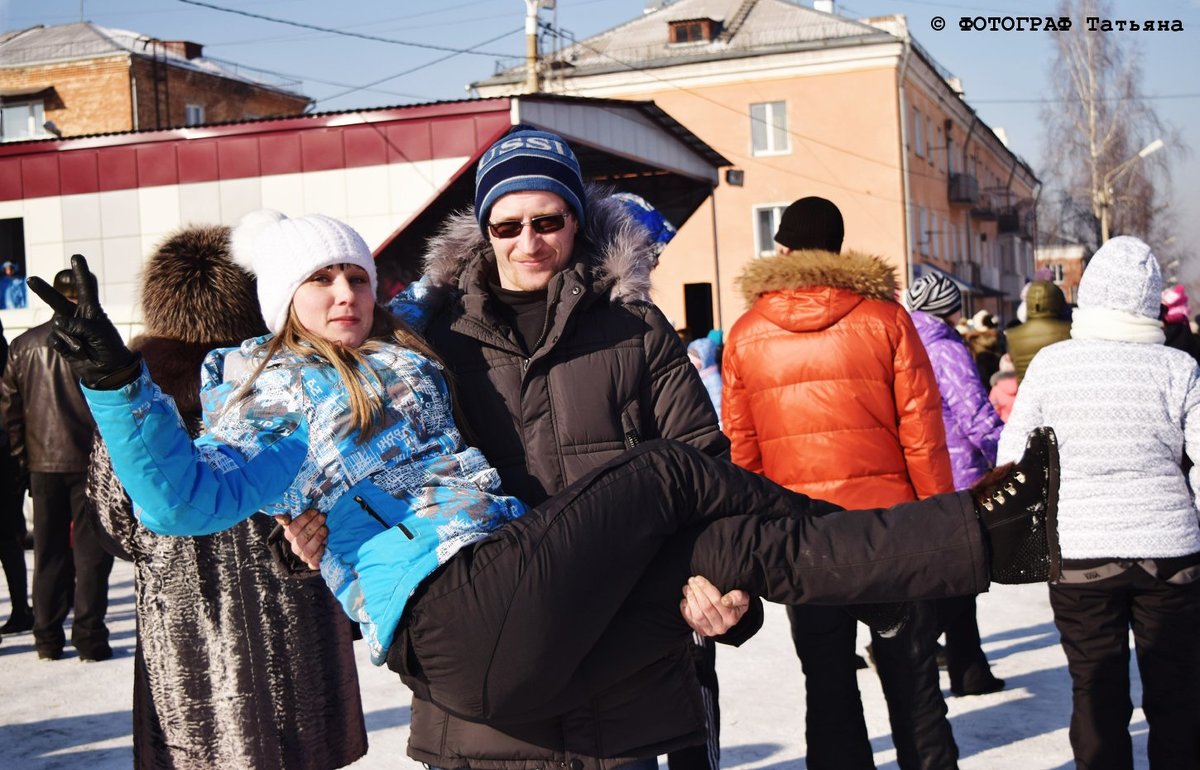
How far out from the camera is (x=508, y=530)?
2256 mm

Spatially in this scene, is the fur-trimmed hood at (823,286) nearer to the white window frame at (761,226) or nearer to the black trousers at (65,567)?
the black trousers at (65,567)

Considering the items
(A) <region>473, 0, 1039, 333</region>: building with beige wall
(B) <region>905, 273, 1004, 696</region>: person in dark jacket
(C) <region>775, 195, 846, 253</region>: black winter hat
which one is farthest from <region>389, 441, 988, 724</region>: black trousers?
(A) <region>473, 0, 1039, 333</region>: building with beige wall

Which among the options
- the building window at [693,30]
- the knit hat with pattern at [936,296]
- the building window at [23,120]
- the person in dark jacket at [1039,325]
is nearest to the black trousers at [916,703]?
the knit hat with pattern at [936,296]

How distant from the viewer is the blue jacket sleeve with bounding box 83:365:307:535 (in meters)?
1.92

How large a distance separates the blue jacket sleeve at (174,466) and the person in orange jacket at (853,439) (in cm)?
232

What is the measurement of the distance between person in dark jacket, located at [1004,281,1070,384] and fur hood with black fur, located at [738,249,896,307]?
10.3 feet

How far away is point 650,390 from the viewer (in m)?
2.64

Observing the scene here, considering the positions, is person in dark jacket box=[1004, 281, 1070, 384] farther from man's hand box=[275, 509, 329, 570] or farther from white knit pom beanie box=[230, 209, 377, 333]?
man's hand box=[275, 509, 329, 570]

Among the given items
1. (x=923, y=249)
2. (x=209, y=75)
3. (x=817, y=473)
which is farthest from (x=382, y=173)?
(x=209, y=75)

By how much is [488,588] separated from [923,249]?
1445 inches

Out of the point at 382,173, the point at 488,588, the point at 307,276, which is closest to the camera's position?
the point at 488,588

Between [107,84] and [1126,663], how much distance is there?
42228 millimetres

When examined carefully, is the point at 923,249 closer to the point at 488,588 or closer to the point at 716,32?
the point at 716,32

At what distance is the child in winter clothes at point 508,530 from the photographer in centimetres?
217
